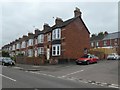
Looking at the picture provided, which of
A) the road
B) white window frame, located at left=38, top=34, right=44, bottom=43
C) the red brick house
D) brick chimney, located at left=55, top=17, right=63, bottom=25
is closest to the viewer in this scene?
the road

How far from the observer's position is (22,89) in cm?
1112

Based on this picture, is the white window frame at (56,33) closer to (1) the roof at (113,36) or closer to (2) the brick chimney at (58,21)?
(2) the brick chimney at (58,21)

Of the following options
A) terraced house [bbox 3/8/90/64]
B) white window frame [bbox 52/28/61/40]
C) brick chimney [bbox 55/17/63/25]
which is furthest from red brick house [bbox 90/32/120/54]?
white window frame [bbox 52/28/61/40]

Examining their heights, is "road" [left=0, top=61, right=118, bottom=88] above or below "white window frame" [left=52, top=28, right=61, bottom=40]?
below

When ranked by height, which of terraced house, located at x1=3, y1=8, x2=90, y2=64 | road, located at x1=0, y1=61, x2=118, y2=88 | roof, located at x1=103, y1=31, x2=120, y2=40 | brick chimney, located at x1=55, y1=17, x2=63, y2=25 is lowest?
road, located at x1=0, y1=61, x2=118, y2=88

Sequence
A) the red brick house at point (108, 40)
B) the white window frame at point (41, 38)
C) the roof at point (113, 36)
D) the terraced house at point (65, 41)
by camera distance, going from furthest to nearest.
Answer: the roof at point (113, 36), the red brick house at point (108, 40), the white window frame at point (41, 38), the terraced house at point (65, 41)

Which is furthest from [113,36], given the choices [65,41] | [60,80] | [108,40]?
[60,80]

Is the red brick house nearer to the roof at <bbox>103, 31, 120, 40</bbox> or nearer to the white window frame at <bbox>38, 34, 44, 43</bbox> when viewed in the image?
the roof at <bbox>103, 31, 120, 40</bbox>

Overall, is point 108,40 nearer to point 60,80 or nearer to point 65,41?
point 65,41

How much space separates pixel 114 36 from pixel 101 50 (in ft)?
72.2

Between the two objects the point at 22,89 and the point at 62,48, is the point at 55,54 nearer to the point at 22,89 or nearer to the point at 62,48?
the point at 62,48

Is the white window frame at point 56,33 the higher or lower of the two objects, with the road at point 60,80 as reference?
higher

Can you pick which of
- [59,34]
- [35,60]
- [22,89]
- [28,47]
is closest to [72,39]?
[59,34]

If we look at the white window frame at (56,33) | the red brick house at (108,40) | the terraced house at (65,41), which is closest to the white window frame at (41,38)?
the terraced house at (65,41)
